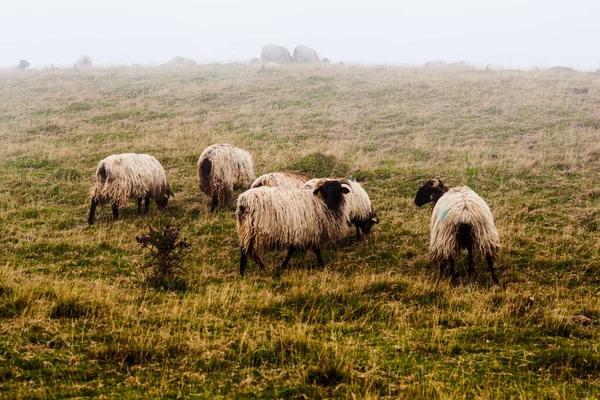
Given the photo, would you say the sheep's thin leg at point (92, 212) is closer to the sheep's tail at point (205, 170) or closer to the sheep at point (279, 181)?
the sheep's tail at point (205, 170)

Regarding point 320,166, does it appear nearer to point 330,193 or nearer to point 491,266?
point 330,193

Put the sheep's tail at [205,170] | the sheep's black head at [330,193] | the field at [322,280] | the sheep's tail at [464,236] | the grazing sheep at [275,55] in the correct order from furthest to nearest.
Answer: the grazing sheep at [275,55] < the sheep's tail at [205,170] < the sheep's black head at [330,193] < the sheep's tail at [464,236] < the field at [322,280]

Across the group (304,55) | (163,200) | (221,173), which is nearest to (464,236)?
(221,173)

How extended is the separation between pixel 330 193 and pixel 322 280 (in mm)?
2267

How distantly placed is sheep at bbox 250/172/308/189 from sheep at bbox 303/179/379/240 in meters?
0.81

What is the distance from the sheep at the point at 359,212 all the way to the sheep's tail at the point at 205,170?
132 inches

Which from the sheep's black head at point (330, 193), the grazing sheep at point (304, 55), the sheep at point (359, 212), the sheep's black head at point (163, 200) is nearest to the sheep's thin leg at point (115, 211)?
the sheep's black head at point (163, 200)

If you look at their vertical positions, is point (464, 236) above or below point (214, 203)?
above

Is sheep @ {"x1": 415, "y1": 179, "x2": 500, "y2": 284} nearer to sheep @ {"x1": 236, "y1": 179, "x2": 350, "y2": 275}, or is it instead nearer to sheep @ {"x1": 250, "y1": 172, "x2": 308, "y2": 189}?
sheep @ {"x1": 236, "y1": 179, "x2": 350, "y2": 275}

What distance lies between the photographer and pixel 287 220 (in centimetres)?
835

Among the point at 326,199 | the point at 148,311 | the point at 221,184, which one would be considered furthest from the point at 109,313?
the point at 221,184

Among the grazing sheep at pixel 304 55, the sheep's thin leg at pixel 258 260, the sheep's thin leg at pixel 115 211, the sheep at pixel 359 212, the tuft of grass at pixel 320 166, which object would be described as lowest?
the sheep's thin leg at pixel 258 260

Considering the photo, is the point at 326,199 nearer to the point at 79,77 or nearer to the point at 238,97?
the point at 238,97

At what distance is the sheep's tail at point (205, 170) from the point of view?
12.1 meters
